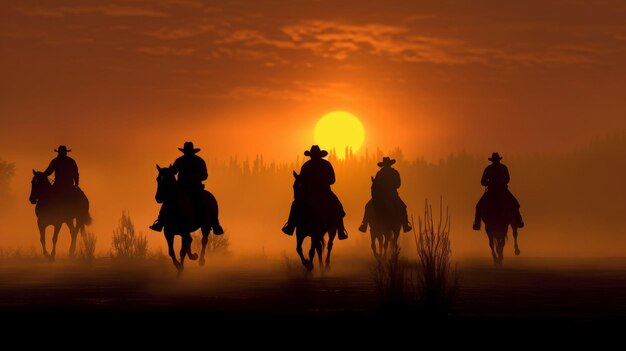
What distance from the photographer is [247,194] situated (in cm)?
15375

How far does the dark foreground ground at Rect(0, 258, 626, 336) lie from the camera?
1429 cm

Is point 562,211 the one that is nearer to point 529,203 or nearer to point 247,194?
point 529,203

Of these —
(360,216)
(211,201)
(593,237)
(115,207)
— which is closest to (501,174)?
(211,201)

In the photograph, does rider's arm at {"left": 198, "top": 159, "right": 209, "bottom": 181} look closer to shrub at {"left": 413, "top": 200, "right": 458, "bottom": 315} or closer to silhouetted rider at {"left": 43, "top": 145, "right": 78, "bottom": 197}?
silhouetted rider at {"left": 43, "top": 145, "right": 78, "bottom": 197}

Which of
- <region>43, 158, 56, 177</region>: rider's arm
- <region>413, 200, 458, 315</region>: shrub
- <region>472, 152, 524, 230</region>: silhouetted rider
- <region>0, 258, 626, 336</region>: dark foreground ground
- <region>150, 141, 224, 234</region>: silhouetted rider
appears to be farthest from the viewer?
<region>43, 158, 56, 177</region>: rider's arm

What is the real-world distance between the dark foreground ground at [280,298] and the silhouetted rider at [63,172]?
273cm

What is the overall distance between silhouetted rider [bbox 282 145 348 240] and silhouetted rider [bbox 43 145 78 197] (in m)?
8.22

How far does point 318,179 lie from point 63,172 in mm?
9082

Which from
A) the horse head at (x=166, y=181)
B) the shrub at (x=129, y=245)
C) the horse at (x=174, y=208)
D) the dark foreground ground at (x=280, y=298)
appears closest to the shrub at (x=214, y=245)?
the shrub at (x=129, y=245)

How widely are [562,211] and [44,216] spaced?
6907 cm

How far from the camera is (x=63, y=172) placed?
31.2 meters

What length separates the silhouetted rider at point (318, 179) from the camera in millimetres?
24906

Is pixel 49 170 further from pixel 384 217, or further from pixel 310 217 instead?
pixel 310 217

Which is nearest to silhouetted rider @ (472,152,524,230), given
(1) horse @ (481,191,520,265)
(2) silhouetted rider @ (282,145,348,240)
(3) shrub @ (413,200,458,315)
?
(1) horse @ (481,191,520,265)
